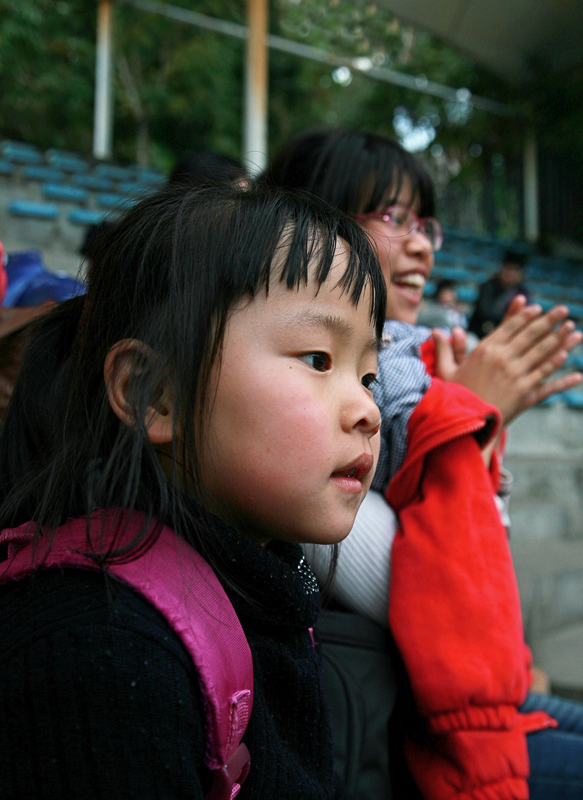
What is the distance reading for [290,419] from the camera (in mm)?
577

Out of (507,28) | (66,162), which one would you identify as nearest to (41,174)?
(66,162)

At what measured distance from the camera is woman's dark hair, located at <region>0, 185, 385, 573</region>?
575 mm

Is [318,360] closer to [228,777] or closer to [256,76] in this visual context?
[228,777]

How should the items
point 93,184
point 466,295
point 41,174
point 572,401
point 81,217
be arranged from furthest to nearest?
point 93,184 < point 466,295 < point 41,174 < point 81,217 < point 572,401

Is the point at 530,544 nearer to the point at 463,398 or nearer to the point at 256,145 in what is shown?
the point at 463,398

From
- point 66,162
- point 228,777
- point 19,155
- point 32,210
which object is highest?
point 66,162

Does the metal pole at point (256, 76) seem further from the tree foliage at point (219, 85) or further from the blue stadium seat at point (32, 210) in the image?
the tree foliage at point (219, 85)

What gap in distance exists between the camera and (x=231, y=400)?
1.91 ft

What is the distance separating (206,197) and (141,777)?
53 centimetres

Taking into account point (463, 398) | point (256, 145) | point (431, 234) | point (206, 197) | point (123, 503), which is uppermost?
point (256, 145)

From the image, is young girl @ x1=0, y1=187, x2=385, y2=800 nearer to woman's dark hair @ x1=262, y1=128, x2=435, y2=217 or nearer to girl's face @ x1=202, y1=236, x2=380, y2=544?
girl's face @ x1=202, y1=236, x2=380, y2=544

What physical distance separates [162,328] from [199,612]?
0.84ft

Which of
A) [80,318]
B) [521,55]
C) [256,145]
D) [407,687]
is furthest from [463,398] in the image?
[521,55]

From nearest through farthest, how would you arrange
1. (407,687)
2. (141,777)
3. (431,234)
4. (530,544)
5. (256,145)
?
(141,777)
(407,687)
(431,234)
(530,544)
(256,145)
